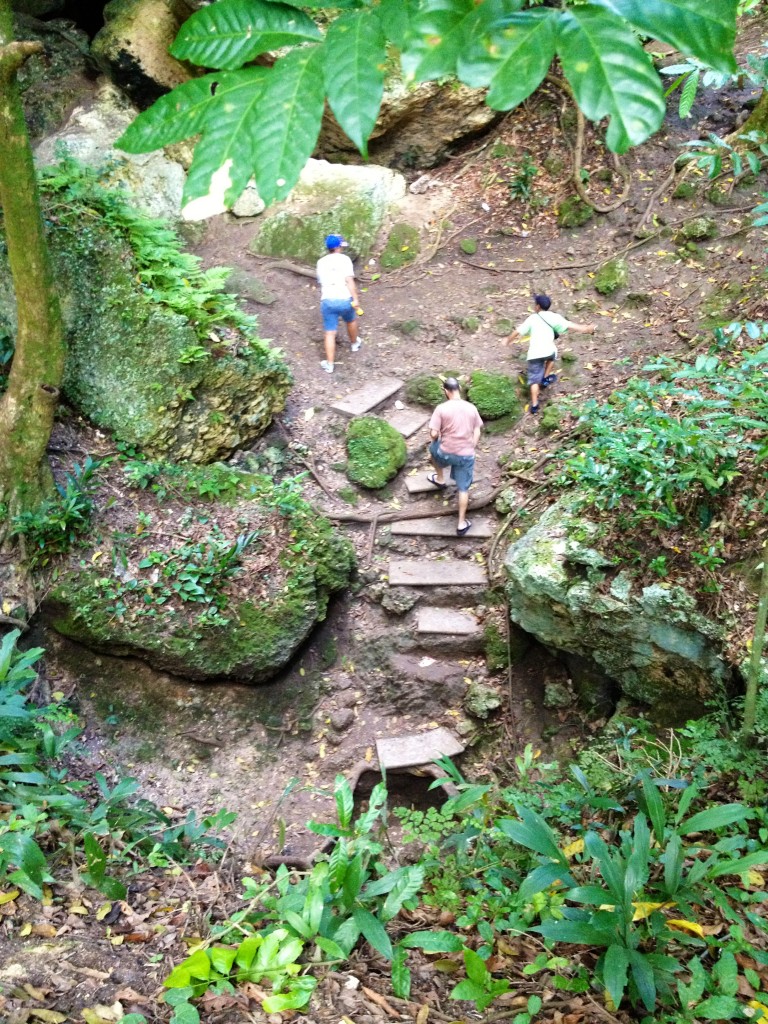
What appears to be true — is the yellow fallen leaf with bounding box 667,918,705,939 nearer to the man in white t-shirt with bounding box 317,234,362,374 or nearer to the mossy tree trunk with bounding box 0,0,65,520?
the mossy tree trunk with bounding box 0,0,65,520

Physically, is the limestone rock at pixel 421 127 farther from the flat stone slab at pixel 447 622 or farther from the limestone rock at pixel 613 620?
the flat stone slab at pixel 447 622

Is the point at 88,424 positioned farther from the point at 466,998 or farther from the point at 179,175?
the point at 466,998

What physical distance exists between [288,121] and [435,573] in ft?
19.4

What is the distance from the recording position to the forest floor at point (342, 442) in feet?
9.32

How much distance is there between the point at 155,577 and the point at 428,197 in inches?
271

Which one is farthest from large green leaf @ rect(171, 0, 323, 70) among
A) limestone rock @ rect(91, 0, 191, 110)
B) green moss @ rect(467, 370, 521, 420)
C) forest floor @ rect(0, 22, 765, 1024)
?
limestone rock @ rect(91, 0, 191, 110)

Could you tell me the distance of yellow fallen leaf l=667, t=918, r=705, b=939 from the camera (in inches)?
113

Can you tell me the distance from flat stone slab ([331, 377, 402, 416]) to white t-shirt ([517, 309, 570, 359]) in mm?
1544

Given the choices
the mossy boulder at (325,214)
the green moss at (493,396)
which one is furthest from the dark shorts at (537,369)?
the mossy boulder at (325,214)

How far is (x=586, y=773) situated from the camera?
13.7 ft

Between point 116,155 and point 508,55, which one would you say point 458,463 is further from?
point 508,55

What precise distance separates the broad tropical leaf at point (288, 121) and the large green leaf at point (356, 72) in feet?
0.07

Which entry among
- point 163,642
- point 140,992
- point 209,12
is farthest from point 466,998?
point 163,642

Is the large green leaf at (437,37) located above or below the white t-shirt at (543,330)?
above
